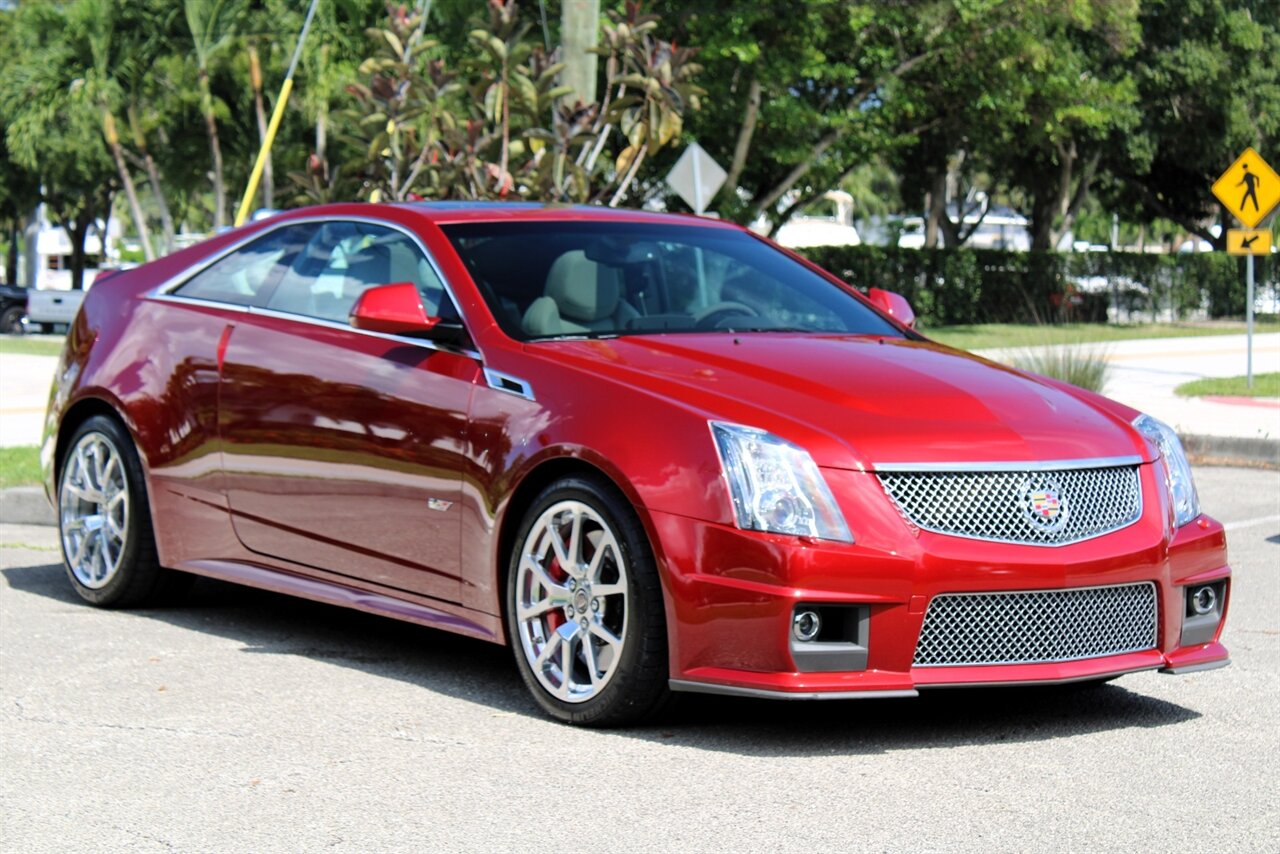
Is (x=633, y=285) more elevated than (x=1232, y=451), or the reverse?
(x=633, y=285)

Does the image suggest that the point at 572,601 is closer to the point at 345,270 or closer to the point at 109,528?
the point at 345,270

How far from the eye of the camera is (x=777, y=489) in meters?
5.25

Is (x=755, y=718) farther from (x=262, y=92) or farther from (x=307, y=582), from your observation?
(x=262, y=92)

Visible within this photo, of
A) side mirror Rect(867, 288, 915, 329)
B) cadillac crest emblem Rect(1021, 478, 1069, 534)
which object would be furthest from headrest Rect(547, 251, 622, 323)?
cadillac crest emblem Rect(1021, 478, 1069, 534)

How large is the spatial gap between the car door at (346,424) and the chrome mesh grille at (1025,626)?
157 cm

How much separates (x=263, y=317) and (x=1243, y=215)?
16.1 m

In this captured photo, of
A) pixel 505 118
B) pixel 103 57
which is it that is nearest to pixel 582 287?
pixel 505 118

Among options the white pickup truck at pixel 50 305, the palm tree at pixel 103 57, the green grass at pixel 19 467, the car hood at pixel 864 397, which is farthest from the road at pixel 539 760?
the white pickup truck at pixel 50 305

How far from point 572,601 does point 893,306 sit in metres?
2.20

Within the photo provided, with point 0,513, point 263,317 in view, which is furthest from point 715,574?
point 0,513

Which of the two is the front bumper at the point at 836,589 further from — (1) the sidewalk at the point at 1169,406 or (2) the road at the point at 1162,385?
(2) the road at the point at 1162,385

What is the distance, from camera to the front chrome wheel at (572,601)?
5.55 m

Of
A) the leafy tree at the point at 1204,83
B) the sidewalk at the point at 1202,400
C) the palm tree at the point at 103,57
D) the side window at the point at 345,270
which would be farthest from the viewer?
the leafy tree at the point at 1204,83

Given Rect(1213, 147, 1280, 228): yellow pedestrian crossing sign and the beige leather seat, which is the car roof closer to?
the beige leather seat
